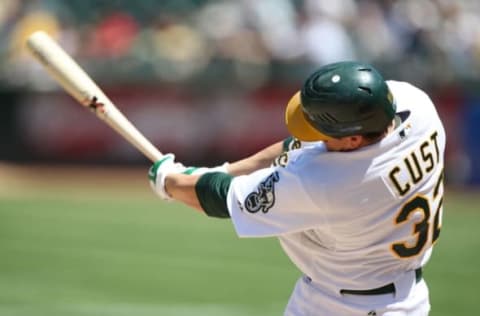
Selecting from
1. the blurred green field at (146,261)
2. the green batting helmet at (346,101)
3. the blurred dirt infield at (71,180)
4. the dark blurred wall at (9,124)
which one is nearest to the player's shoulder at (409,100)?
the green batting helmet at (346,101)

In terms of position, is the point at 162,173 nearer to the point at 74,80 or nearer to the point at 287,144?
the point at 287,144

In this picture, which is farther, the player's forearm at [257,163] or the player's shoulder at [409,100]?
the player's forearm at [257,163]

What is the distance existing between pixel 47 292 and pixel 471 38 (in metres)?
7.74

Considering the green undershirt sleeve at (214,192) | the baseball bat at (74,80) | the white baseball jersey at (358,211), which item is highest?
the baseball bat at (74,80)

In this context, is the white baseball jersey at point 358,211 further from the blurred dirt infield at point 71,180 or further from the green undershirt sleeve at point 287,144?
the blurred dirt infield at point 71,180

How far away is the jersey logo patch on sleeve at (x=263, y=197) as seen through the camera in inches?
155

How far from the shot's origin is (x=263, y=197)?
3963 mm

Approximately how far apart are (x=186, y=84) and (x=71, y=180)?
2138mm

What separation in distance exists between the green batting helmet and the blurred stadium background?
22.4 feet

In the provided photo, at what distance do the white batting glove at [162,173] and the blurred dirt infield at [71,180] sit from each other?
28.2ft

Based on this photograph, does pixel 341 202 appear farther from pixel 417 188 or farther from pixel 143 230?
pixel 143 230

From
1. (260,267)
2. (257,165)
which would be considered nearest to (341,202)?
(257,165)

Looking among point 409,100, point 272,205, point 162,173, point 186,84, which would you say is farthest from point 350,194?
point 186,84

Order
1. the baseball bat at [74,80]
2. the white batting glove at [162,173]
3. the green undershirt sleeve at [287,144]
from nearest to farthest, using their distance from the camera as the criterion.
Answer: the white batting glove at [162,173] < the green undershirt sleeve at [287,144] < the baseball bat at [74,80]
